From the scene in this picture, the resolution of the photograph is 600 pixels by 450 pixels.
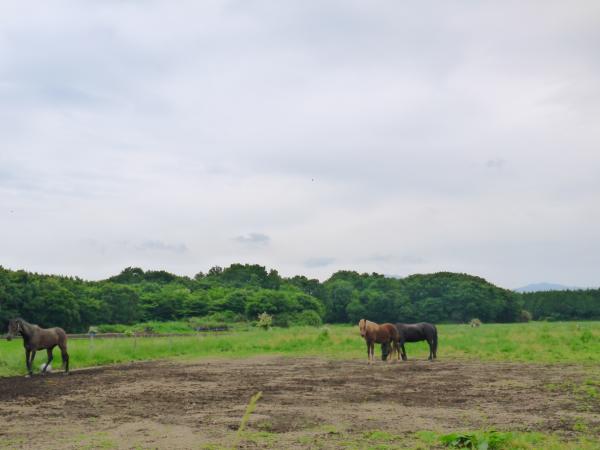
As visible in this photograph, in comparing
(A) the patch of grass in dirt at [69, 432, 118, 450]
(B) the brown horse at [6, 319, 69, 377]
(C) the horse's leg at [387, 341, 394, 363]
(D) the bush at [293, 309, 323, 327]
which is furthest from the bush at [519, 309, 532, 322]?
(A) the patch of grass in dirt at [69, 432, 118, 450]

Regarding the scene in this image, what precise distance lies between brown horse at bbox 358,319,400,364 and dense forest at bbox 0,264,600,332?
40721mm

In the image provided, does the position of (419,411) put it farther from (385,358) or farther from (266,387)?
(385,358)

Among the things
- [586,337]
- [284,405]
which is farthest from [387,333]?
[284,405]

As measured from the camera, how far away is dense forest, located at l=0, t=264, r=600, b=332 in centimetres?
Answer: 5853

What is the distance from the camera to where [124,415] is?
12.0 meters

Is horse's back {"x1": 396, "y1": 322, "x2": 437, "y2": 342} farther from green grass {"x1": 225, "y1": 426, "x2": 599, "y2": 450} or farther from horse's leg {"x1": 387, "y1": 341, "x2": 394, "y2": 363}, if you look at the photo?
green grass {"x1": 225, "y1": 426, "x2": 599, "y2": 450}

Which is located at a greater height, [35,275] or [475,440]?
[35,275]

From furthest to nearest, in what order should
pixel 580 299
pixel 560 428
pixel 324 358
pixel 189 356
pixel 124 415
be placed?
pixel 580 299 < pixel 189 356 < pixel 324 358 < pixel 124 415 < pixel 560 428

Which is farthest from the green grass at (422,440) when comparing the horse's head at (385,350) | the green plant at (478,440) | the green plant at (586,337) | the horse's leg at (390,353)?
the green plant at (586,337)

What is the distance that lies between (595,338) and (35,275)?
55.3 meters

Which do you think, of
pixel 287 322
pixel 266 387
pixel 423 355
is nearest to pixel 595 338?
pixel 423 355

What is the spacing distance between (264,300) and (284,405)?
6778 centimetres

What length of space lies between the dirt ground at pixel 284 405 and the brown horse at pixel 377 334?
3.32m

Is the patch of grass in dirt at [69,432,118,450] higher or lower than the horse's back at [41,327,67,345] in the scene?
lower
